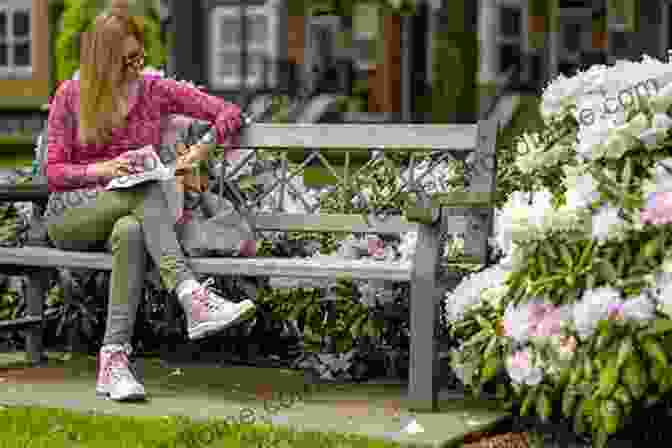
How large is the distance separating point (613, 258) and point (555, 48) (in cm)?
2001

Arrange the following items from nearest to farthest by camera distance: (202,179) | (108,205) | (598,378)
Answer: (598,378), (108,205), (202,179)

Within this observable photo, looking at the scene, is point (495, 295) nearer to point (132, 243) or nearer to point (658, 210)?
point (658, 210)

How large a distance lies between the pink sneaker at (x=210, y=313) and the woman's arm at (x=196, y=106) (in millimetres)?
861

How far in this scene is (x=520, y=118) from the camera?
21.6 meters

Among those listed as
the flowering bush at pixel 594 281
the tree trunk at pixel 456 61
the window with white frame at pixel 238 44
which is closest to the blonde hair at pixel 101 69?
the flowering bush at pixel 594 281

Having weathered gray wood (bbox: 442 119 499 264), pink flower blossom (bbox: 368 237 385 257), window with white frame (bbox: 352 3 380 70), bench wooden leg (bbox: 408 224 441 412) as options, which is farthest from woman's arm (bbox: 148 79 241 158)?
window with white frame (bbox: 352 3 380 70)

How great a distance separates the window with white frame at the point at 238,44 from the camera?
2633 centimetres

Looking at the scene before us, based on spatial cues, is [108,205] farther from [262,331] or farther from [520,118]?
[520,118]

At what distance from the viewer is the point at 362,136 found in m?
5.76

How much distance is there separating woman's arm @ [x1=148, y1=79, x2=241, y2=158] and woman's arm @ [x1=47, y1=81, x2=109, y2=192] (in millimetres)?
382

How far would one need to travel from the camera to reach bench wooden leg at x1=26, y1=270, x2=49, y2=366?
19.6 ft

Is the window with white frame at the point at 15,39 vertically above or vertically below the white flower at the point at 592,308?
above

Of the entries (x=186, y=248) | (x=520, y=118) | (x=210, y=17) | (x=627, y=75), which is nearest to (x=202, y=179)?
(x=186, y=248)

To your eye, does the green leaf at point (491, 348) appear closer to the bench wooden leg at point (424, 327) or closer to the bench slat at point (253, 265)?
the bench wooden leg at point (424, 327)
